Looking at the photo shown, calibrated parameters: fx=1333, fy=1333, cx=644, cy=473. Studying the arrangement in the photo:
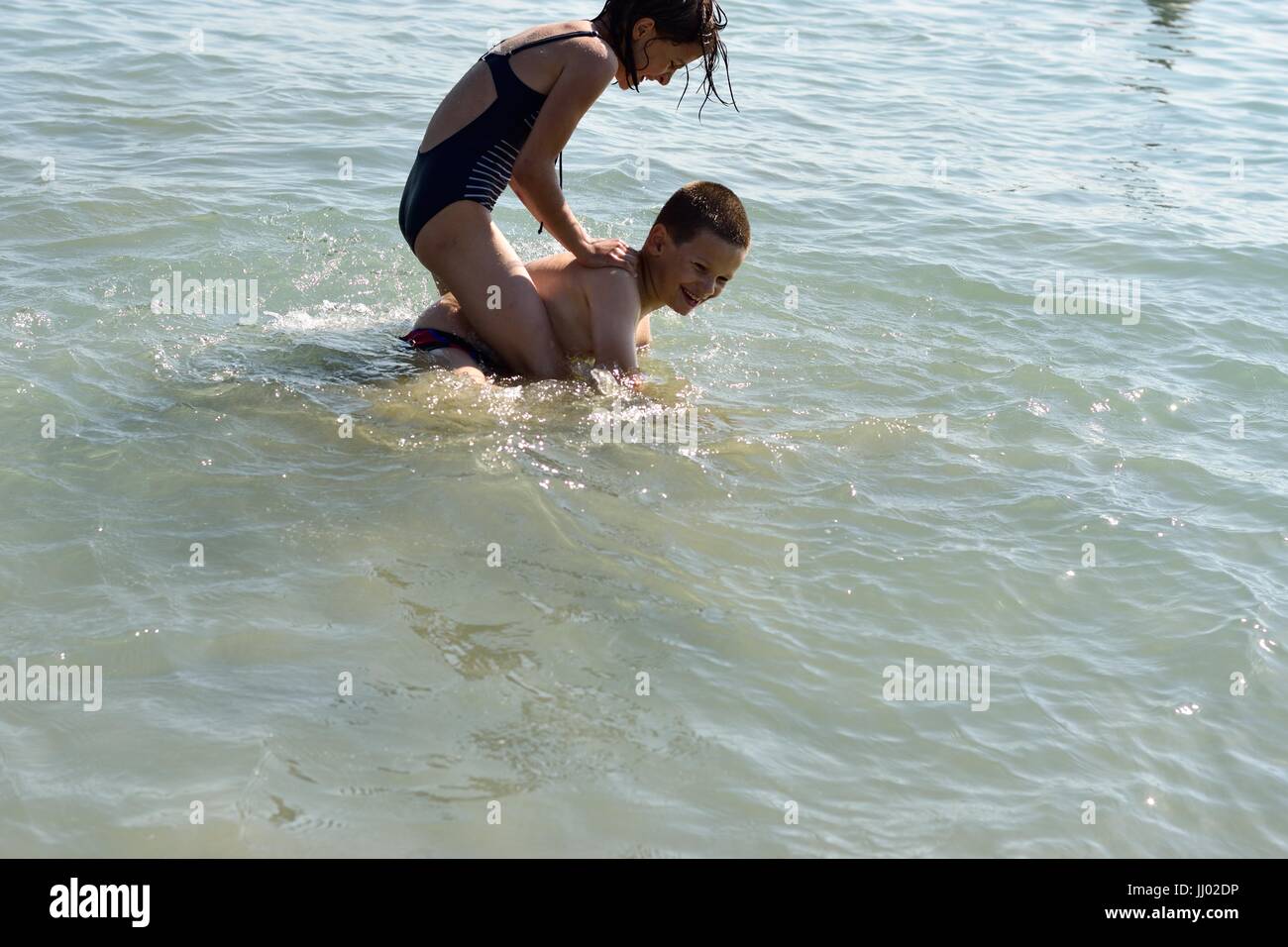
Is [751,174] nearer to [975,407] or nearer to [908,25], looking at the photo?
[975,407]

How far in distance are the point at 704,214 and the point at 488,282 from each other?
34.4 inches

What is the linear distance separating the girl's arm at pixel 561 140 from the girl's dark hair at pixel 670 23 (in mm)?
104

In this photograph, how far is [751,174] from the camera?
8.68m

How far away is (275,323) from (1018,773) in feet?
12.7

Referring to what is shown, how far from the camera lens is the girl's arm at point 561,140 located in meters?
4.88

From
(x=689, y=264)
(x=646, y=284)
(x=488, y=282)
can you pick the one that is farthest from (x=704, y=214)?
(x=488, y=282)

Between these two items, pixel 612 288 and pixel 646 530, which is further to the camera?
pixel 612 288

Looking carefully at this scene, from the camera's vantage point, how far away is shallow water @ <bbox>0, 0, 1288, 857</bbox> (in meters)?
3.07

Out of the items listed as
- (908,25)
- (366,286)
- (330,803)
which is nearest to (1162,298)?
(366,286)

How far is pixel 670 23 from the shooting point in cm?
484

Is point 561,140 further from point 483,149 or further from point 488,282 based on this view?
point 488,282

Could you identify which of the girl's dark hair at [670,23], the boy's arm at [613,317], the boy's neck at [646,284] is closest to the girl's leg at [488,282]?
the boy's arm at [613,317]

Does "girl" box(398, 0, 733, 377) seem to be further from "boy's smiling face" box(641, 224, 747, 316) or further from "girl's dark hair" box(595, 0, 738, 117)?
"boy's smiling face" box(641, 224, 747, 316)

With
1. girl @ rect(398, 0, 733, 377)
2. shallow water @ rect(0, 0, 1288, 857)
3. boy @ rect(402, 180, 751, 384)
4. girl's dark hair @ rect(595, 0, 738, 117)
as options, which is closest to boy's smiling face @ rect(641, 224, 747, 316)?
boy @ rect(402, 180, 751, 384)
